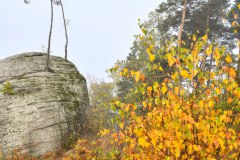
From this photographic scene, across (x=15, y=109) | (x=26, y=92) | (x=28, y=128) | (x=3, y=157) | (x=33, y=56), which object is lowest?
(x=3, y=157)

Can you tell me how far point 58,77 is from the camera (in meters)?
17.3

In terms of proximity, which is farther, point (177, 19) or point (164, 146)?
point (177, 19)

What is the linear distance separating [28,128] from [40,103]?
156cm

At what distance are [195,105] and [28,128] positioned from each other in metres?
12.1

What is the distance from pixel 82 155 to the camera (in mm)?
12234

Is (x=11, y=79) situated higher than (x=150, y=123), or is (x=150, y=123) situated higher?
(x=11, y=79)

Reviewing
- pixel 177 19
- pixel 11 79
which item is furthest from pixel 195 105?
pixel 177 19

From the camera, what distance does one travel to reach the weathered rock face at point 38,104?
562 inches

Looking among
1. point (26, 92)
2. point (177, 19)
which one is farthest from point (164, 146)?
point (177, 19)

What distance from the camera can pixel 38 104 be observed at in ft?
49.6

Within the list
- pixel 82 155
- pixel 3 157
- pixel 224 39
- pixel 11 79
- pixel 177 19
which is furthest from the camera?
pixel 224 39

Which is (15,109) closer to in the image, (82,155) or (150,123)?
(82,155)

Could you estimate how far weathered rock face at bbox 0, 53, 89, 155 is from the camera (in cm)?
1428

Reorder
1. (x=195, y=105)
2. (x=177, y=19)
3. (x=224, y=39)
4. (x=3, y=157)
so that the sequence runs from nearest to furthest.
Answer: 1. (x=195, y=105)
2. (x=3, y=157)
3. (x=177, y=19)
4. (x=224, y=39)
